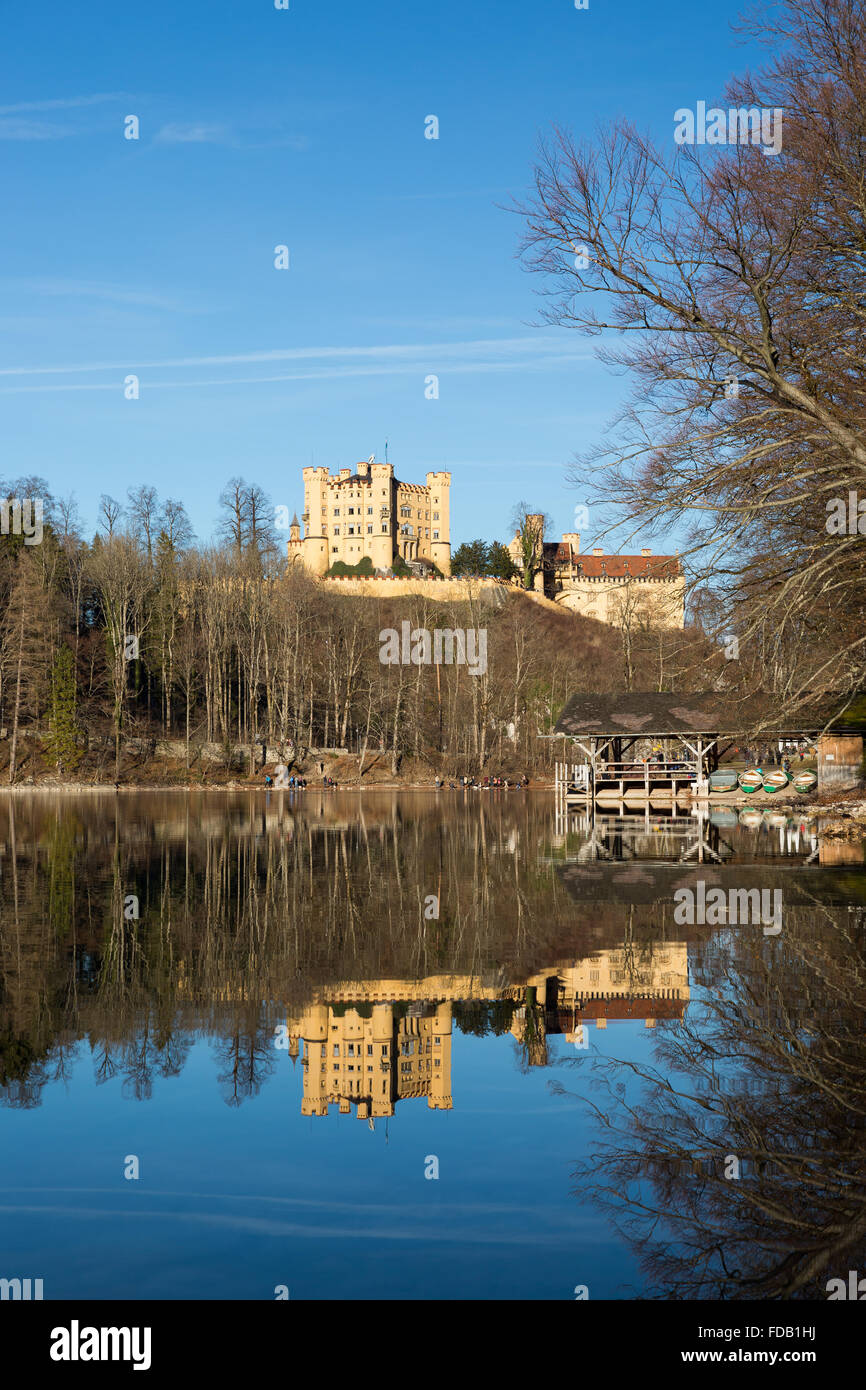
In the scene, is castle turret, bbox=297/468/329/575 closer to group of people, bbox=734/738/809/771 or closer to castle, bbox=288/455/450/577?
castle, bbox=288/455/450/577

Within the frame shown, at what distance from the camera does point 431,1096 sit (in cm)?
818

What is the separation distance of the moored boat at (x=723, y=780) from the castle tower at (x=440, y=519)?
77465 mm

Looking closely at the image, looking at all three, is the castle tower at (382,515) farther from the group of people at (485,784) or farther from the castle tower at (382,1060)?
the castle tower at (382,1060)

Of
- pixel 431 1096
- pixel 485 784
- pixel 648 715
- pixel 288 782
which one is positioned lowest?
pixel 485 784

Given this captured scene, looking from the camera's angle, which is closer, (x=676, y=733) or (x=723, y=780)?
(x=676, y=733)

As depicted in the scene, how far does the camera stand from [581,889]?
1862cm

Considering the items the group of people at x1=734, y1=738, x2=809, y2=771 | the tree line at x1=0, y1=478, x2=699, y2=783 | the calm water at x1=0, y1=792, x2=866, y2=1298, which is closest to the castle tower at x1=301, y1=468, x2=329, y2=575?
the tree line at x1=0, y1=478, x2=699, y2=783

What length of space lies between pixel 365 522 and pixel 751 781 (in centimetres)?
8108

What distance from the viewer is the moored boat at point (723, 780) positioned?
4922 cm

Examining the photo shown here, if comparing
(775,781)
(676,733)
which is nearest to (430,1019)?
(676,733)

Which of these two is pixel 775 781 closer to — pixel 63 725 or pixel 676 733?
pixel 676 733

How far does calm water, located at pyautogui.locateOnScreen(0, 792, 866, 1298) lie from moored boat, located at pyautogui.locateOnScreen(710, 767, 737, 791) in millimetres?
32214

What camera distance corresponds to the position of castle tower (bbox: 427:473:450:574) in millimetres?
126125

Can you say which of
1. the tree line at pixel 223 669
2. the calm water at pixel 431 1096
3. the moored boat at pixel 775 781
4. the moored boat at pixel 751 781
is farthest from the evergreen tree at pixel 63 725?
the calm water at pixel 431 1096
